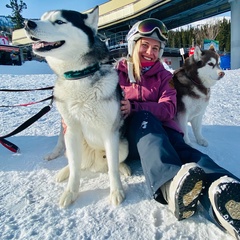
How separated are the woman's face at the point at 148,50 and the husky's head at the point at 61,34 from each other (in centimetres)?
61

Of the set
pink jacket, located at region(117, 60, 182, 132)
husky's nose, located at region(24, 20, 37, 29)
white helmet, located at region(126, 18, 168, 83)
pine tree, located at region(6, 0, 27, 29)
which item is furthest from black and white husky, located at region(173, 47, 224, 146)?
pine tree, located at region(6, 0, 27, 29)

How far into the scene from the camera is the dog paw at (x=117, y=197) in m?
1.30

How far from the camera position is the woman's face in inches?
76.5

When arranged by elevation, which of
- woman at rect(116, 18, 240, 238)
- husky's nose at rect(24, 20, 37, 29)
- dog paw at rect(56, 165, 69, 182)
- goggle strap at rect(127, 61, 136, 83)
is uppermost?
husky's nose at rect(24, 20, 37, 29)

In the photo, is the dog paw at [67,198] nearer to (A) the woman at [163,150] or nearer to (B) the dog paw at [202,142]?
(A) the woman at [163,150]

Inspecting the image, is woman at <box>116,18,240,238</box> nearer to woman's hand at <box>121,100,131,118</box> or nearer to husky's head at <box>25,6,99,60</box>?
woman's hand at <box>121,100,131,118</box>

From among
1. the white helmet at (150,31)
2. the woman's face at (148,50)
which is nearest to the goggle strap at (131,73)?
the woman's face at (148,50)

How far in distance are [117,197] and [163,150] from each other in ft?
1.18

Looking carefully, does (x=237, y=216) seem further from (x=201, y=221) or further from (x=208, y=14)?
(x=208, y=14)

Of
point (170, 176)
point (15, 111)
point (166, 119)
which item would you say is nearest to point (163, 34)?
point (166, 119)

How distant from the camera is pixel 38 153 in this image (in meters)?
2.03

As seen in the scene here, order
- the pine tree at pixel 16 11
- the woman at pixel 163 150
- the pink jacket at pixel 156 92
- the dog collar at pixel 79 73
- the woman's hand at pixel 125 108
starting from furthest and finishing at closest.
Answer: the pine tree at pixel 16 11 → the pink jacket at pixel 156 92 → the woman's hand at pixel 125 108 → the dog collar at pixel 79 73 → the woman at pixel 163 150

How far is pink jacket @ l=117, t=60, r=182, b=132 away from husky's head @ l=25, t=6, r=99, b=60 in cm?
60

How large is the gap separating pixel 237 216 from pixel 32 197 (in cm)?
106
